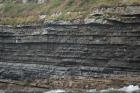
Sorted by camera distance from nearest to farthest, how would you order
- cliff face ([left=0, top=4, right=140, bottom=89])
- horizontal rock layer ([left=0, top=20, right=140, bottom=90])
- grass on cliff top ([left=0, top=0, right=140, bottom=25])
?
cliff face ([left=0, top=4, right=140, bottom=89]) < horizontal rock layer ([left=0, top=20, right=140, bottom=90]) < grass on cliff top ([left=0, top=0, right=140, bottom=25])

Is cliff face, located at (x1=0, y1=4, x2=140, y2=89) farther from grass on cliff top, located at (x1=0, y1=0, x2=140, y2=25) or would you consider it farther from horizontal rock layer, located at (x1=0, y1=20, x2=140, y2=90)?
grass on cliff top, located at (x1=0, y1=0, x2=140, y2=25)

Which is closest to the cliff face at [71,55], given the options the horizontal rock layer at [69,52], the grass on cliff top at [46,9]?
the horizontal rock layer at [69,52]

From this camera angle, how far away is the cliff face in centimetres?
4578

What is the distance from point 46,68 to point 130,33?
11040mm

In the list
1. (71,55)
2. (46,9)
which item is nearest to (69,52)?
(71,55)

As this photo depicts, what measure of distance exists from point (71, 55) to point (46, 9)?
1118 cm

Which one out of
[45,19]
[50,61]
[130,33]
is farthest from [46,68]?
[130,33]

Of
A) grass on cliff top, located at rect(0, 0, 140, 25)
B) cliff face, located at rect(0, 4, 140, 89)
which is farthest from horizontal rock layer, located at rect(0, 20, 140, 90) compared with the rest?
grass on cliff top, located at rect(0, 0, 140, 25)

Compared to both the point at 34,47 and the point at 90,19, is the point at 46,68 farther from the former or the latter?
the point at 90,19

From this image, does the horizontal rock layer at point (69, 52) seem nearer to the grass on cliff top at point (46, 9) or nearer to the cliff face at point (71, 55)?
the cliff face at point (71, 55)

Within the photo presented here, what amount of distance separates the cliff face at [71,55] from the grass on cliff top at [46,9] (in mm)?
1678

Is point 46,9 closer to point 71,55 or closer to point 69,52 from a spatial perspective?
point 69,52

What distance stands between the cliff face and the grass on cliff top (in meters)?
1.68

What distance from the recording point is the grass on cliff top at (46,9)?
166ft
